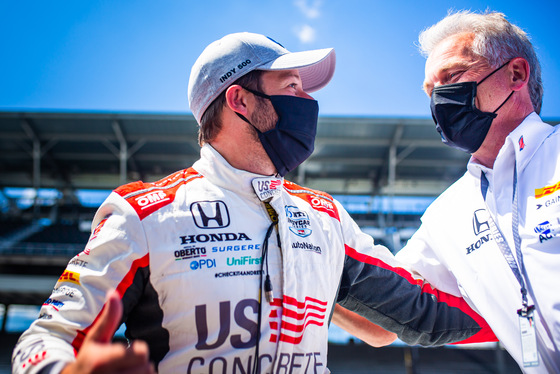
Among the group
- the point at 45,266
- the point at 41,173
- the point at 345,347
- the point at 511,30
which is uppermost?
the point at 41,173

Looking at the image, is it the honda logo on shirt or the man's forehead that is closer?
the honda logo on shirt

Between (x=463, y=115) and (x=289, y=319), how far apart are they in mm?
1413

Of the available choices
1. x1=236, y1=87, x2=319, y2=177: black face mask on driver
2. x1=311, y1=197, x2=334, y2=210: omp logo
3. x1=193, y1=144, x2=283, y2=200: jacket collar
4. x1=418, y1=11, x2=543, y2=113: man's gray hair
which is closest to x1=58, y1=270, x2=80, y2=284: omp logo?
x1=193, y1=144, x2=283, y2=200: jacket collar

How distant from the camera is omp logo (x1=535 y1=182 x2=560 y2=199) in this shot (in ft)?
5.23

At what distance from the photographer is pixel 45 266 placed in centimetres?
1611

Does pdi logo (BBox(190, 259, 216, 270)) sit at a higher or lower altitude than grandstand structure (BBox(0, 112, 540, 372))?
lower

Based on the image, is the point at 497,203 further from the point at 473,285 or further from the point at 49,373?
the point at 49,373

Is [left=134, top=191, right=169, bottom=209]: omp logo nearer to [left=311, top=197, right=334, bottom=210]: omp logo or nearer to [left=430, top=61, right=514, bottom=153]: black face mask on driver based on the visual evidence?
[left=311, top=197, right=334, bottom=210]: omp logo

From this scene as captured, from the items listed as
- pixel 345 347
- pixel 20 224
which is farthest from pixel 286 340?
pixel 20 224

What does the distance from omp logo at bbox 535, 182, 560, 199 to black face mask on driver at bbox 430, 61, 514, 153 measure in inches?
18.5

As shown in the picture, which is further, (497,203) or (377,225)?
(377,225)

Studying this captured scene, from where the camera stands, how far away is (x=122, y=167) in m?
15.0

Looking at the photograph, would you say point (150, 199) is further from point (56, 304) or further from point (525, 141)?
point (525, 141)

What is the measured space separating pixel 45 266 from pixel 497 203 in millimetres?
18101
